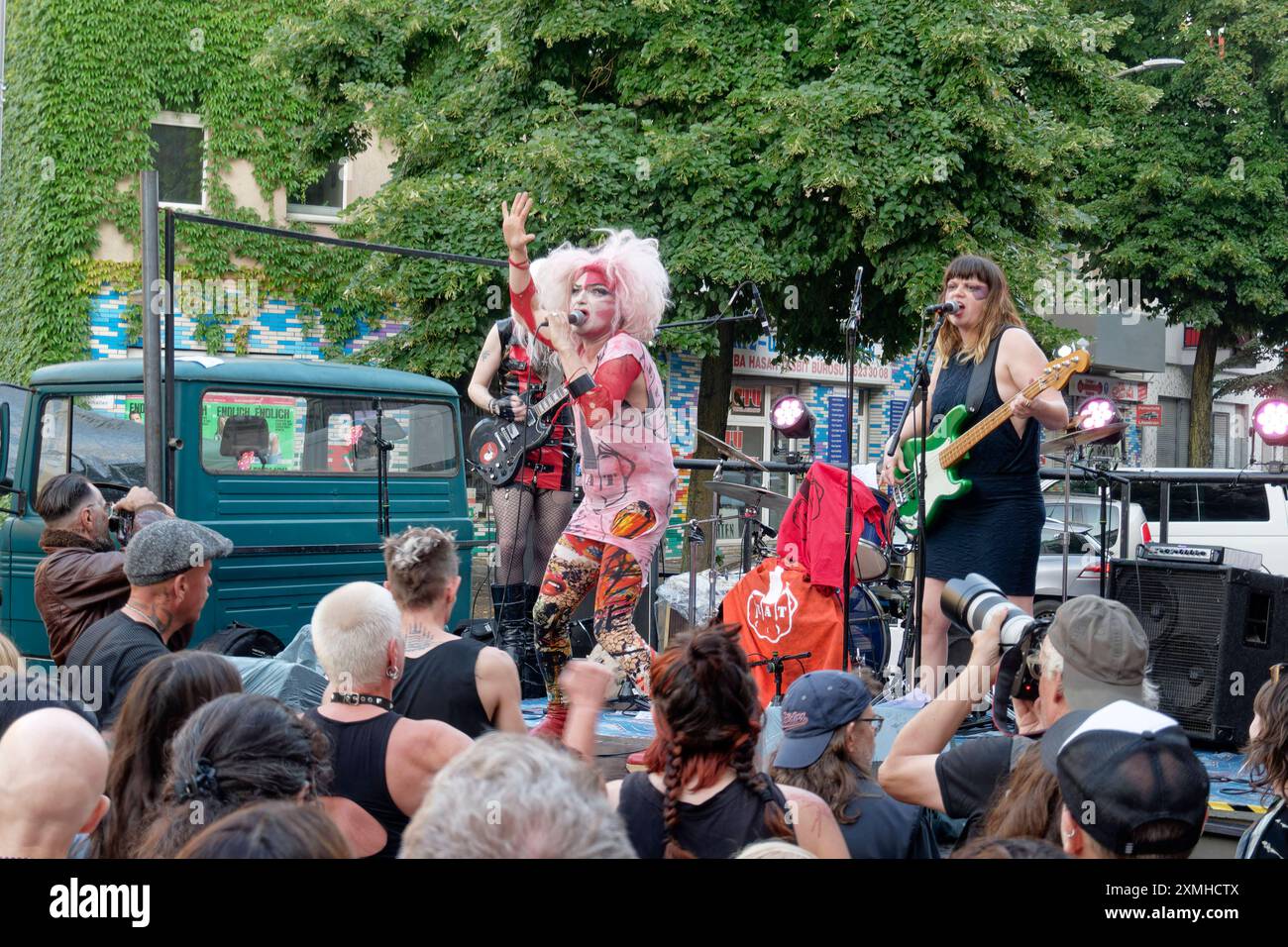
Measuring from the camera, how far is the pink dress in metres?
4.61

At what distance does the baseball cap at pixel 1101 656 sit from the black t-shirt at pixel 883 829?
1.44 ft

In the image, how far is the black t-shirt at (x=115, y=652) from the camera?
3.60m

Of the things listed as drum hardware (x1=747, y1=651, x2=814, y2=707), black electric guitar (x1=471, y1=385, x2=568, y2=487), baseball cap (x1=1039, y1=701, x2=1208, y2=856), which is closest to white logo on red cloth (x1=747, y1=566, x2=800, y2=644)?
drum hardware (x1=747, y1=651, x2=814, y2=707)

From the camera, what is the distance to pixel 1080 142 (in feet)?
41.6

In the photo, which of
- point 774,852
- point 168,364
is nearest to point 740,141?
point 168,364

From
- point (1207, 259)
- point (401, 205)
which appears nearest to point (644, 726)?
point (401, 205)

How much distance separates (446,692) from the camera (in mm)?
3426

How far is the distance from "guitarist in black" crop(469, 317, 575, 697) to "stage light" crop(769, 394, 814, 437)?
197 centimetres

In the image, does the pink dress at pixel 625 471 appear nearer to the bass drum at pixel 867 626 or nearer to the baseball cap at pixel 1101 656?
the baseball cap at pixel 1101 656

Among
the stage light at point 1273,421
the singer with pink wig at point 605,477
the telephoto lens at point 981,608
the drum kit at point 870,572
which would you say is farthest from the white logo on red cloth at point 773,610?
the stage light at point 1273,421

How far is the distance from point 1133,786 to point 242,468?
6.04 metres

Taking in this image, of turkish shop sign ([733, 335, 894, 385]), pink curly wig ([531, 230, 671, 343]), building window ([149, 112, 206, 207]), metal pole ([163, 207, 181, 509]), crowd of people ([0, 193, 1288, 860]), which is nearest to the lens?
crowd of people ([0, 193, 1288, 860])

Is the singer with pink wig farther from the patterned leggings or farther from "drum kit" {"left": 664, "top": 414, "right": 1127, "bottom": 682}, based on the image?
"drum kit" {"left": 664, "top": 414, "right": 1127, "bottom": 682}

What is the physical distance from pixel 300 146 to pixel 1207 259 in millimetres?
13450
